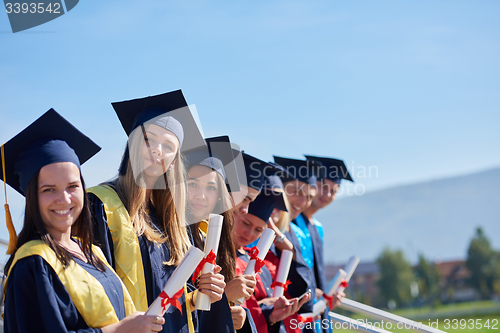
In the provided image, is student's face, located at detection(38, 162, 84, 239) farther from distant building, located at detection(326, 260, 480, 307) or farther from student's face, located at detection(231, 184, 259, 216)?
distant building, located at detection(326, 260, 480, 307)

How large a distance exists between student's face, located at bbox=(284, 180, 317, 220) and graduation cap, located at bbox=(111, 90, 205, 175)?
8.42ft

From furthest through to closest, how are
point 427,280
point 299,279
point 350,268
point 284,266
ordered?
point 427,280
point 350,268
point 299,279
point 284,266

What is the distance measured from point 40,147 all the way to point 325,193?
476 centimetres

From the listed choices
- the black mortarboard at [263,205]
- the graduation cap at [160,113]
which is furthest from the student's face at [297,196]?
the graduation cap at [160,113]

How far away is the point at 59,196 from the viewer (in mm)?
2135

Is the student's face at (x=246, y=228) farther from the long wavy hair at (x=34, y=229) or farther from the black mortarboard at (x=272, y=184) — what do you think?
the long wavy hair at (x=34, y=229)

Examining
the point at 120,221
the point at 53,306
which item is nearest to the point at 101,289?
the point at 53,306

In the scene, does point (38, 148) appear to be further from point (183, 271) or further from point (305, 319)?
point (305, 319)

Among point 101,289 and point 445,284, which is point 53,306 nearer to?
point 101,289

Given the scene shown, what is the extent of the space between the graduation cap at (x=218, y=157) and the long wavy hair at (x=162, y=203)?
1.34ft

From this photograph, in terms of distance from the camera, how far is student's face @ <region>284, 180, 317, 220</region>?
5.64 m

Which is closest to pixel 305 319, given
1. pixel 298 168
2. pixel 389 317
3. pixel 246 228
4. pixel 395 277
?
pixel 389 317

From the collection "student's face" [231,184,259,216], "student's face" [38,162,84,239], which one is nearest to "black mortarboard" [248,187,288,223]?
"student's face" [231,184,259,216]

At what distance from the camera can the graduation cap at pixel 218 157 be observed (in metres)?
3.47
